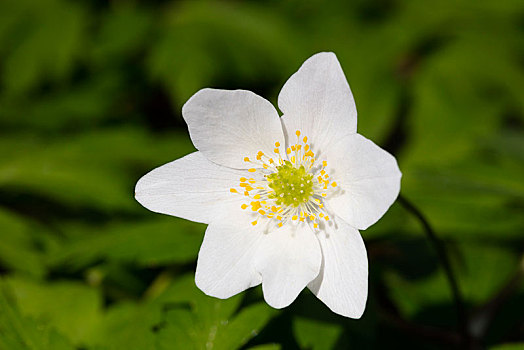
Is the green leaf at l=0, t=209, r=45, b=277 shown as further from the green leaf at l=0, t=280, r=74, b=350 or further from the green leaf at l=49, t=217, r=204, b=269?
the green leaf at l=0, t=280, r=74, b=350

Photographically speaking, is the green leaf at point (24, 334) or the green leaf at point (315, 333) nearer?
the green leaf at point (24, 334)

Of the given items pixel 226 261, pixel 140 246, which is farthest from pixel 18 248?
pixel 226 261

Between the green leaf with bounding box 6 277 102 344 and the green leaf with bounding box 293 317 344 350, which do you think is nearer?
the green leaf with bounding box 293 317 344 350

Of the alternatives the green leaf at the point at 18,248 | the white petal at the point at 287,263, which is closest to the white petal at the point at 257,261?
the white petal at the point at 287,263

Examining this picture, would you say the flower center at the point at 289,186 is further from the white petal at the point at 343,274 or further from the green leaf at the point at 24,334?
the green leaf at the point at 24,334

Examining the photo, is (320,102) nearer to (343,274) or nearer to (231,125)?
(231,125)

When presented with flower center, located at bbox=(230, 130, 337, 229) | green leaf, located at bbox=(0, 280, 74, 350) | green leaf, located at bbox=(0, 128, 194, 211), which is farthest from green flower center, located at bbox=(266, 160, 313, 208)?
green leaf, located at bbox=(0, 128, 194, 211)
